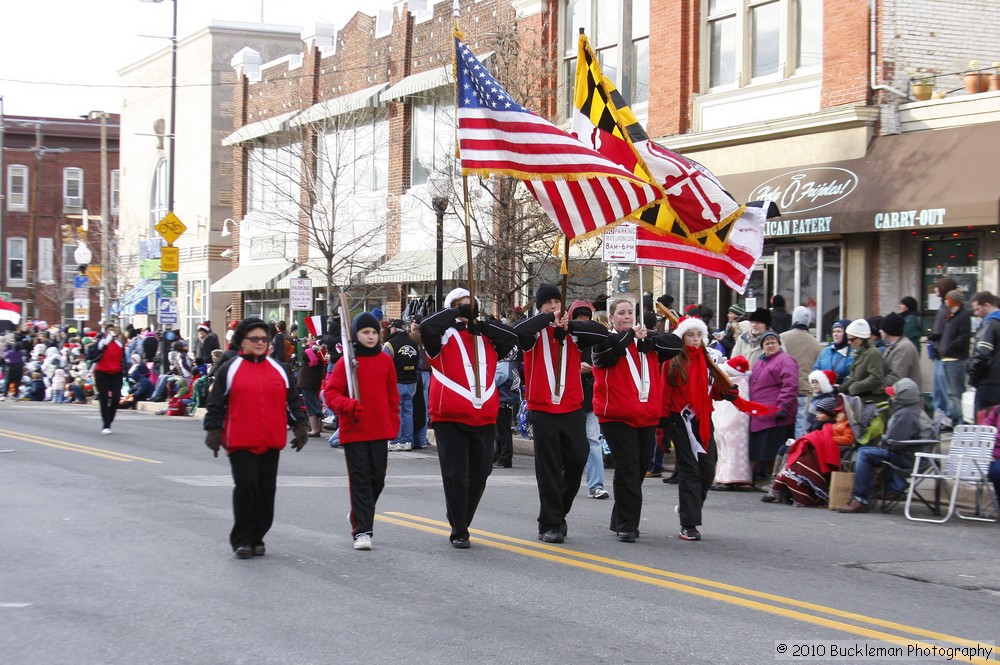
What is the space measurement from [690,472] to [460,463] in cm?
203

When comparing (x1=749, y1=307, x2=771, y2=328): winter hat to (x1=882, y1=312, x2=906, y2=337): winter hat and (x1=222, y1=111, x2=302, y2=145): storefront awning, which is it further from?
(x1=222, y1=111, x2=302, y2=145): storefront awning

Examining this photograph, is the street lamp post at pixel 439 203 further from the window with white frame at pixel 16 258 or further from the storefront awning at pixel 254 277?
the window with white frame at pixel 16 258

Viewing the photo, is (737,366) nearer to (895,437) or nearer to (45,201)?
(895,437)

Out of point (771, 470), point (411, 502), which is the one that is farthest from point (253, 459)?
point (771, 470)

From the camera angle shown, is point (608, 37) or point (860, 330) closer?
point (860, 330)

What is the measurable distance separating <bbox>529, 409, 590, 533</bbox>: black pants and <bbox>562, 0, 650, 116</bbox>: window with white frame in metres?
A: 16.0

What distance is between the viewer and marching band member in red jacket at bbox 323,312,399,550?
947 cm

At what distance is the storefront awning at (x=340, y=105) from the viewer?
32562mm

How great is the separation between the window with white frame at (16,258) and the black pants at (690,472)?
61688mm

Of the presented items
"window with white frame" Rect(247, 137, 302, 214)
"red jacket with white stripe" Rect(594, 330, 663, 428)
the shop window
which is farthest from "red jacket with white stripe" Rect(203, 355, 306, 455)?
"window with white frame" Rect(247, 137, 302, 214)

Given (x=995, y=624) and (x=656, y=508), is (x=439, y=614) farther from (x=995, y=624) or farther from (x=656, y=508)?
(x=656, y=508)

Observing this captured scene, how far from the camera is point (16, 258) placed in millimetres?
66062

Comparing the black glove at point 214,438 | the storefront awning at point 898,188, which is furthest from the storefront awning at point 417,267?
the black glove at point 214,438

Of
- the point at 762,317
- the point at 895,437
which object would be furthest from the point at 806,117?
the point at 895,437
